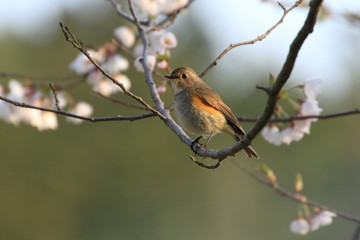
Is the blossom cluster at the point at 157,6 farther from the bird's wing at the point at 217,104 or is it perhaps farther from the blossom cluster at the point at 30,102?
the blossom cluster at the point at 30,102

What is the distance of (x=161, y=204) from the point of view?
22141 mm

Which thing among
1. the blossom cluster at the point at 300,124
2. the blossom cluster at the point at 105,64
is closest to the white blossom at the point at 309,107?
the blossom cluster at the point at 300,124

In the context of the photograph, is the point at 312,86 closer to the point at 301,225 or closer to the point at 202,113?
the point at 202,113

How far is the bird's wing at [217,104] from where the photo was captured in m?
3.64

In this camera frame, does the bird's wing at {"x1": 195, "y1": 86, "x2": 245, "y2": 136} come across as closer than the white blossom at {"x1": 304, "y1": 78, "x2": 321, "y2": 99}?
No

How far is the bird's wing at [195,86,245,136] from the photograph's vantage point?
3.64 m

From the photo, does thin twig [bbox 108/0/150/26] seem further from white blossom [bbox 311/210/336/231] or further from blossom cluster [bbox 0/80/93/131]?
white blossom [bbox 311/210/336/231]

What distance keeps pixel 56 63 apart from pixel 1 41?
11.8 ft

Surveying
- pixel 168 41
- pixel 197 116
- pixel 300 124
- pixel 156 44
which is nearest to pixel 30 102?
pixel 156 44

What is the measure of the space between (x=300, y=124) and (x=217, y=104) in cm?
59

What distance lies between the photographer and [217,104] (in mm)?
3742

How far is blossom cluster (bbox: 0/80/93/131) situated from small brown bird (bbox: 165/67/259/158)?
47.0 inches

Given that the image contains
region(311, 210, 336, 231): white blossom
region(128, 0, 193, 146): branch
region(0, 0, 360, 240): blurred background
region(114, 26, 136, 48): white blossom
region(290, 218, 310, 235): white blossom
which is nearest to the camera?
region(128, 0, 193, 146): branch

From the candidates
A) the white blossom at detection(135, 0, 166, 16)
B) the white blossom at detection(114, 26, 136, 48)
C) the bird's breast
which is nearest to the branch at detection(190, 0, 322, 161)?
the bird's breast
